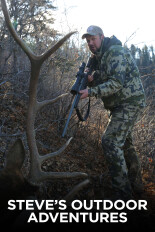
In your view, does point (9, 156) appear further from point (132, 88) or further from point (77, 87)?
point (132, 88)

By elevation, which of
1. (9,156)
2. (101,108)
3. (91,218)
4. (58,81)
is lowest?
(91,218)

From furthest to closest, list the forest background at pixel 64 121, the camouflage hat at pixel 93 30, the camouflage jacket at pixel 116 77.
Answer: the forest background at pixel 64 121 → the camouflage hat at pixel 93 30 → the camouflage jacket at pixel 116 77

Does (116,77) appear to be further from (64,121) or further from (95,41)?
(64,121)

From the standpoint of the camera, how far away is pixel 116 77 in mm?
2891

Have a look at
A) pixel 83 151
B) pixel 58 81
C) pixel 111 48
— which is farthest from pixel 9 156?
pixel 58 81

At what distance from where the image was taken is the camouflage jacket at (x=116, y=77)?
9.55 ft

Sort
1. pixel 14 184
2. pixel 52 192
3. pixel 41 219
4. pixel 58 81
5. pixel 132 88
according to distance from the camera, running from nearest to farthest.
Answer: pixel 41 219 → pixel 14 184 → pixel 52 192 → pixel 132 88 → pixel 58 81

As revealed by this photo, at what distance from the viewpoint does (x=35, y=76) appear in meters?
2.34

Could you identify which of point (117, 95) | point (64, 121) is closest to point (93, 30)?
point (117, 95)

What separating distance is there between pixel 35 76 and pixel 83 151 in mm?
2440

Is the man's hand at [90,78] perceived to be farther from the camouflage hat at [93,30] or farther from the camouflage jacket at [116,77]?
the camouflage hat at [93,30]

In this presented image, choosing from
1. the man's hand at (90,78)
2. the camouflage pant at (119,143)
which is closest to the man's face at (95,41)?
the man's hand at (90,78)

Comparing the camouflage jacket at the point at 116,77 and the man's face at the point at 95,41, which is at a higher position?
the man's face at the point at 95,41

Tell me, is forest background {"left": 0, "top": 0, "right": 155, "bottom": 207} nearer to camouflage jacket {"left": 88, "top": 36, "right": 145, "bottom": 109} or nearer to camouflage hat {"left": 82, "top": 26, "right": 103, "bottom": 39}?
camouflage jacket {"left": 88, "top": 36, "right": 145, "bottom": 109}
